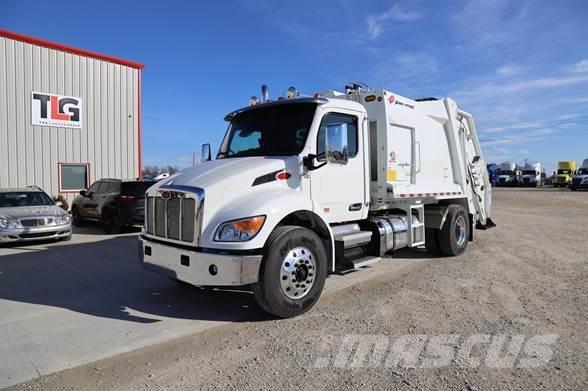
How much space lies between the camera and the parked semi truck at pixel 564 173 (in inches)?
1967

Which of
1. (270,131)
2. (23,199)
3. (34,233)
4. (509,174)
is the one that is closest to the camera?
(270,131)

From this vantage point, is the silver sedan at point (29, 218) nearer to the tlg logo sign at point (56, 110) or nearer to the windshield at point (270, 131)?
→ the tlg logo sign at point (56, 110)

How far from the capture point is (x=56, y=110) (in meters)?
15.9

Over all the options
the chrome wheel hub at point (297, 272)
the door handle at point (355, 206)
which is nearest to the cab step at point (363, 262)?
the door handle at point (355, 206)

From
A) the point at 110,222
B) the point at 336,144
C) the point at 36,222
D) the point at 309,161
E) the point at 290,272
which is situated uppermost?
the point at 336,144

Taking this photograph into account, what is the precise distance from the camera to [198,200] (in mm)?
4625

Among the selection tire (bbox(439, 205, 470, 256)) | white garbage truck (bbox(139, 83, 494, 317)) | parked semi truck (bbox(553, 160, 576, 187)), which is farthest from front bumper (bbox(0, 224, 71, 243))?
parked semi truck (bbox(553, 160, 576, 187))

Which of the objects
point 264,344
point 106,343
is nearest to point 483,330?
point 264,344

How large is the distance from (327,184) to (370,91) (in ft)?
7.33

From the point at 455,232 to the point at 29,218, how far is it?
9730 mm

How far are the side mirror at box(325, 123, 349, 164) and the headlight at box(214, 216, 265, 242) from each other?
1517 millimetres

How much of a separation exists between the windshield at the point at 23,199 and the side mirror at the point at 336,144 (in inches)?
355

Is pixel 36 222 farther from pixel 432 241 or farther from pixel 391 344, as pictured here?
pixel 391 344

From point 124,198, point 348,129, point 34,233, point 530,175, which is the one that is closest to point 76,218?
point 124,198
